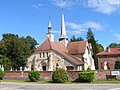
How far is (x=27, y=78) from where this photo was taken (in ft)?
141

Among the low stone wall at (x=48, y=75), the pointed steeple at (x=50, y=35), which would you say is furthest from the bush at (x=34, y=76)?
the pointed steeple at (x=50, y=35)

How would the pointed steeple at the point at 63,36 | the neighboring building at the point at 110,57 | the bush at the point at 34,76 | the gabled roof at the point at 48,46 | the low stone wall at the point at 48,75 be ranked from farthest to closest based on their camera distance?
the pointed steeple at the point at 63,36 < the neighboring building at the point at 110,57 < the gabled roof at the point at 48,46 < the bush at the point at 34,76 < the low stone wall at the point at 48,75

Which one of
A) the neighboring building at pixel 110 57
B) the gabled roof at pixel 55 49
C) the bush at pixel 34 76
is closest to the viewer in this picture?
the bush at pixel 34 76

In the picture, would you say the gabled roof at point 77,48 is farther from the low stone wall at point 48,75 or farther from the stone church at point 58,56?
the low stone wall at point 48,75

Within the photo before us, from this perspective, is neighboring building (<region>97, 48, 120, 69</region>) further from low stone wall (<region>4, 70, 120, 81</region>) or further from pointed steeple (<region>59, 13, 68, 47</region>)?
low stone wall (<region>4, 70, 120, 81</region>)

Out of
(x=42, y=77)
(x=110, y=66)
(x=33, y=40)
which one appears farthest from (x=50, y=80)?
(x=33, y=40)

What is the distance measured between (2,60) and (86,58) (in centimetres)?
2226

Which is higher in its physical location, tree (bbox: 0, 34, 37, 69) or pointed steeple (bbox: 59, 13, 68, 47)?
pointed steeple (bbox: 59, 13, 68, 47)

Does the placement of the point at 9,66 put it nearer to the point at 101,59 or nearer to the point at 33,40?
the point at 101,59

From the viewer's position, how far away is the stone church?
181 ft

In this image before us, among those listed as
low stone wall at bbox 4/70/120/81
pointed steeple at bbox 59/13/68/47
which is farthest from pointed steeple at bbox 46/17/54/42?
low stone wall at bbox 4/70/120/81

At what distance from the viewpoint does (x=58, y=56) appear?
184ft

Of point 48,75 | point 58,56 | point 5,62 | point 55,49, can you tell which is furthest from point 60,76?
point 5,62

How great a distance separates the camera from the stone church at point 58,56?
5509cm
